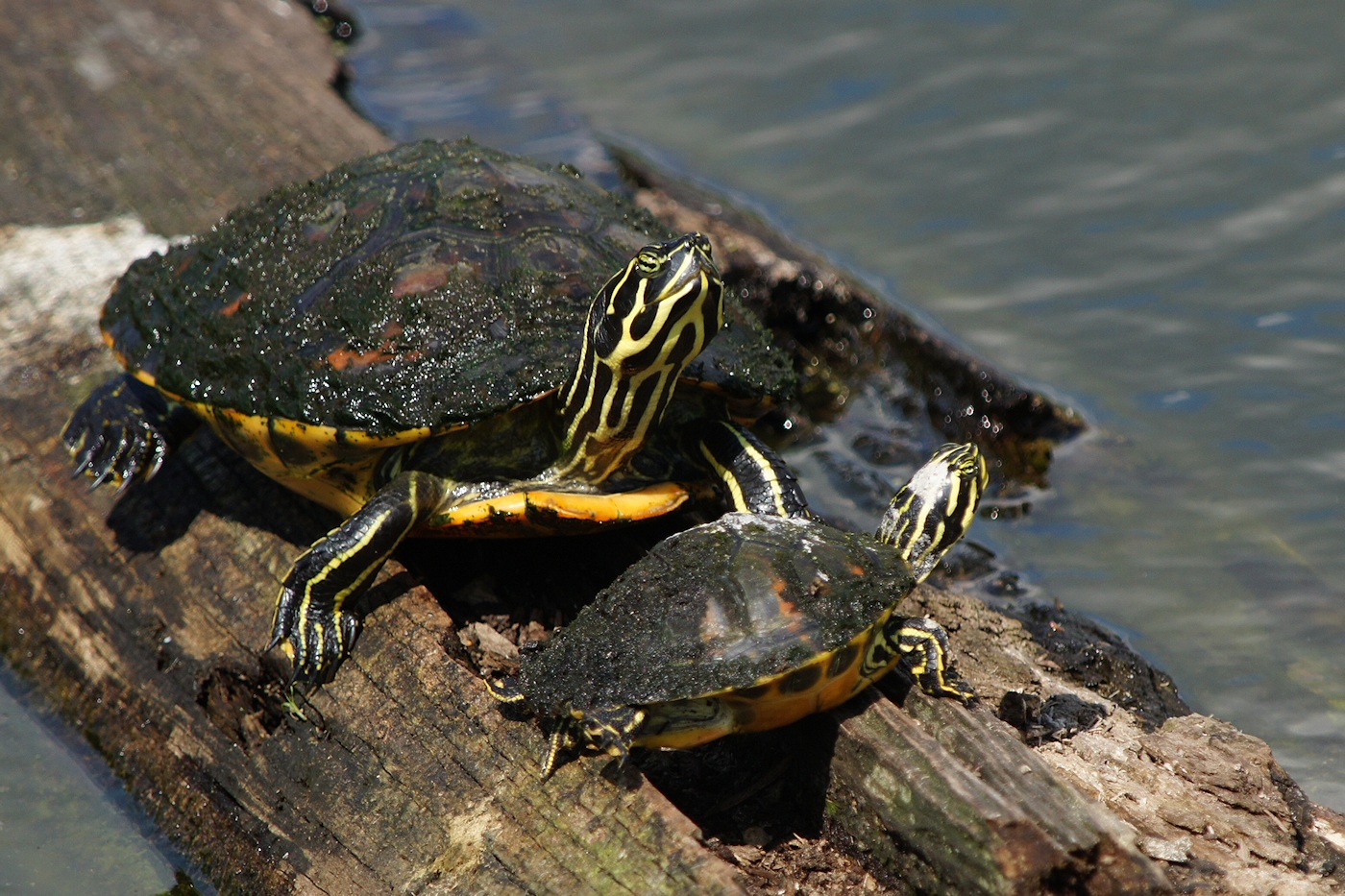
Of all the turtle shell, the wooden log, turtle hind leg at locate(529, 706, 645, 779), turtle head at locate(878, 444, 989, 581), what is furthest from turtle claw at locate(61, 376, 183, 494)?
turtle head at locate(878, 444, 989, 581)

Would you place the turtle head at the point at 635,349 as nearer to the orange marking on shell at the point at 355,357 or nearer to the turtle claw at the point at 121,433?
the orange marking on shell at the point at 355,357

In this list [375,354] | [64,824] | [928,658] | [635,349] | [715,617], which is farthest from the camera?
[375,354]

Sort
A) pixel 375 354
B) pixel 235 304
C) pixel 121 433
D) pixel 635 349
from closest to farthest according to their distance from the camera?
pixel 635 349, pixel 375 354, pixel 235 304, pixel 121 433

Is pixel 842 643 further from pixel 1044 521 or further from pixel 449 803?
pixel 1044 521

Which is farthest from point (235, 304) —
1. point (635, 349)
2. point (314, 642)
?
point (635, 349)

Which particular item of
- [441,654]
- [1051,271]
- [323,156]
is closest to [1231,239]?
[1051,271]

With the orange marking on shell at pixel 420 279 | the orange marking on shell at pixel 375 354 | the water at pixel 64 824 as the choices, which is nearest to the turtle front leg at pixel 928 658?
the orange marking on shell at pixel 375 354

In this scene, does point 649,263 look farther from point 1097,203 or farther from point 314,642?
point 1097,203
